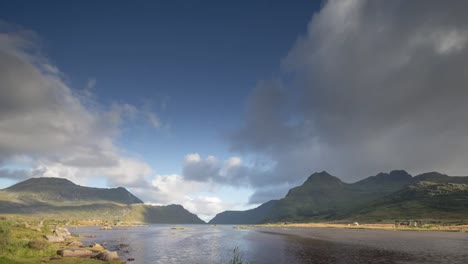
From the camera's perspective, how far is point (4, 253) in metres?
49.3

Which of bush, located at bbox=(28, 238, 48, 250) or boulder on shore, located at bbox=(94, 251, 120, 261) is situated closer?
boulder on shore, located at bbox=(94, 251, 120, 261)

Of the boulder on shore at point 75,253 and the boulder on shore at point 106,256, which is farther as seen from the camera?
the boulder on shore at point 75,253

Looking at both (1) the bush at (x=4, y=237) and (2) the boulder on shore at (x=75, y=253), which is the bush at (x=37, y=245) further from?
(1) the bush at (x=4, y=237)

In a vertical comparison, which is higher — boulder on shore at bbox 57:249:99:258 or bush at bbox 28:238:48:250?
bush at bbox 28:238:48:250

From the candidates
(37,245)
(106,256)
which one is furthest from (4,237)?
(106,256)

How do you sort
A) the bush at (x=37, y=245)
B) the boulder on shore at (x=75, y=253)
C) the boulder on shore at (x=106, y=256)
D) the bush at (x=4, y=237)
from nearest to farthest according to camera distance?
the bush at (x=4, y=237) < the boulder on shore at (x=106, y=256) < the boulder on shore at (x=75, y=253) < the bush at (x=37, y=245)

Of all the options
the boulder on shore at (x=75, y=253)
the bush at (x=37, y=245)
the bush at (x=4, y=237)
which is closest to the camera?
the bush at (x=4, y=237)

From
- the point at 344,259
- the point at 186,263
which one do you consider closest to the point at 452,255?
the point at 344,259

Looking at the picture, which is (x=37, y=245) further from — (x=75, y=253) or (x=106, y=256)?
(x=106, y=256)

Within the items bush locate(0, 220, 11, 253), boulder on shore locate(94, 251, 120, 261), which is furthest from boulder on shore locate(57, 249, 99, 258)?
bush locate(0, 220, 11, 253)

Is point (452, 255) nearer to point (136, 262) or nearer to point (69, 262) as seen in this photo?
point (136, 262)

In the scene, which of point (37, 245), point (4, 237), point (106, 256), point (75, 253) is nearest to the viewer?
point (4, 237)

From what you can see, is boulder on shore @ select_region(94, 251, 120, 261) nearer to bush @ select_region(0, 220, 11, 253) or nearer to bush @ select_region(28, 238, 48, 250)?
bush @ select_region(28, 238, 48, 250)

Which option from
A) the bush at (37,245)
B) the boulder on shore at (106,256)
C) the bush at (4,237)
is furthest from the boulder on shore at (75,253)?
the bush at (4,237)
